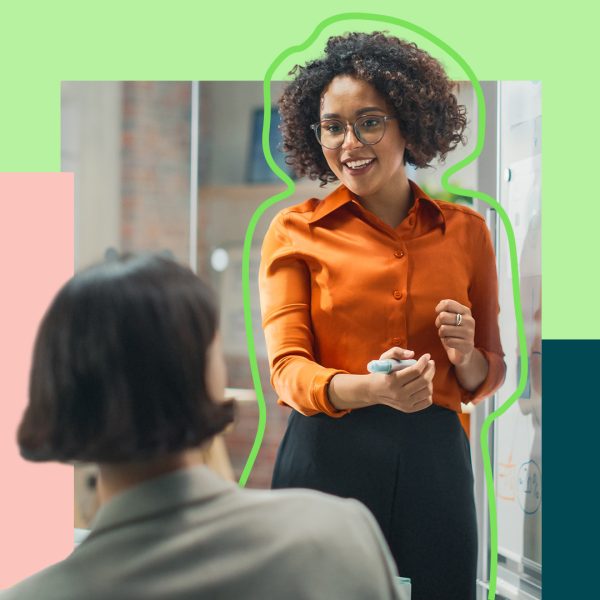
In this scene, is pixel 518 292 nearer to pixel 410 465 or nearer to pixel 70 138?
pixel 410 465

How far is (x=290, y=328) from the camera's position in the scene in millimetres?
2285

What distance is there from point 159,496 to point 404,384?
0.95 m

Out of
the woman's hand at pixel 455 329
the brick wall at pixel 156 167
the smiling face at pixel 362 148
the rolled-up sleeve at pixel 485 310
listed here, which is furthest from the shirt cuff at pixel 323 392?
the brick wall at pixel 156 167

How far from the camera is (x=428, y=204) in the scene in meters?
2.37

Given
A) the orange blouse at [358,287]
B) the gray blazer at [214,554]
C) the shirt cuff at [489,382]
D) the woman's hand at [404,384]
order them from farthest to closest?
1. the shirt cuff at [489,382]
2. the orange blouse at [358,287]
3. the woman's hand at [404,384]
4. the gray blazer at [214,554]

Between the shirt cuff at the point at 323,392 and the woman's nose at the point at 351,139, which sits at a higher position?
the woman's nose at the point at 351,139

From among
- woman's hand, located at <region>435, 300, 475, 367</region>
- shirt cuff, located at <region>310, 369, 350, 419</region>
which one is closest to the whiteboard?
woman's hand, located at <region>435, 300, 475, 367</region>

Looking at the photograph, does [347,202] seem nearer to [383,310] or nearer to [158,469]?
[383,310]

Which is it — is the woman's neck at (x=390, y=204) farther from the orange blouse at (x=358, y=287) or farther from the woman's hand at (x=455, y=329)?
the woman's hand at (x=455, y=329)

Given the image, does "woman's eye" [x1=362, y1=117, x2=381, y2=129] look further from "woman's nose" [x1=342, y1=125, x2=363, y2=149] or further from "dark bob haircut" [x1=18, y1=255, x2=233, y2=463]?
"dark bob haircut" [x1=18, y1=255, x2=233, y2=463]

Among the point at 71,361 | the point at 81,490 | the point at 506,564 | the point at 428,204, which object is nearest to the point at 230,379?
the point at 81,490

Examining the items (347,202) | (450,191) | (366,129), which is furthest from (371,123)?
(450,191)

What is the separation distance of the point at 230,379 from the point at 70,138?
814 millimetres

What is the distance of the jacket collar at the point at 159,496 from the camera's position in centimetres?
129
